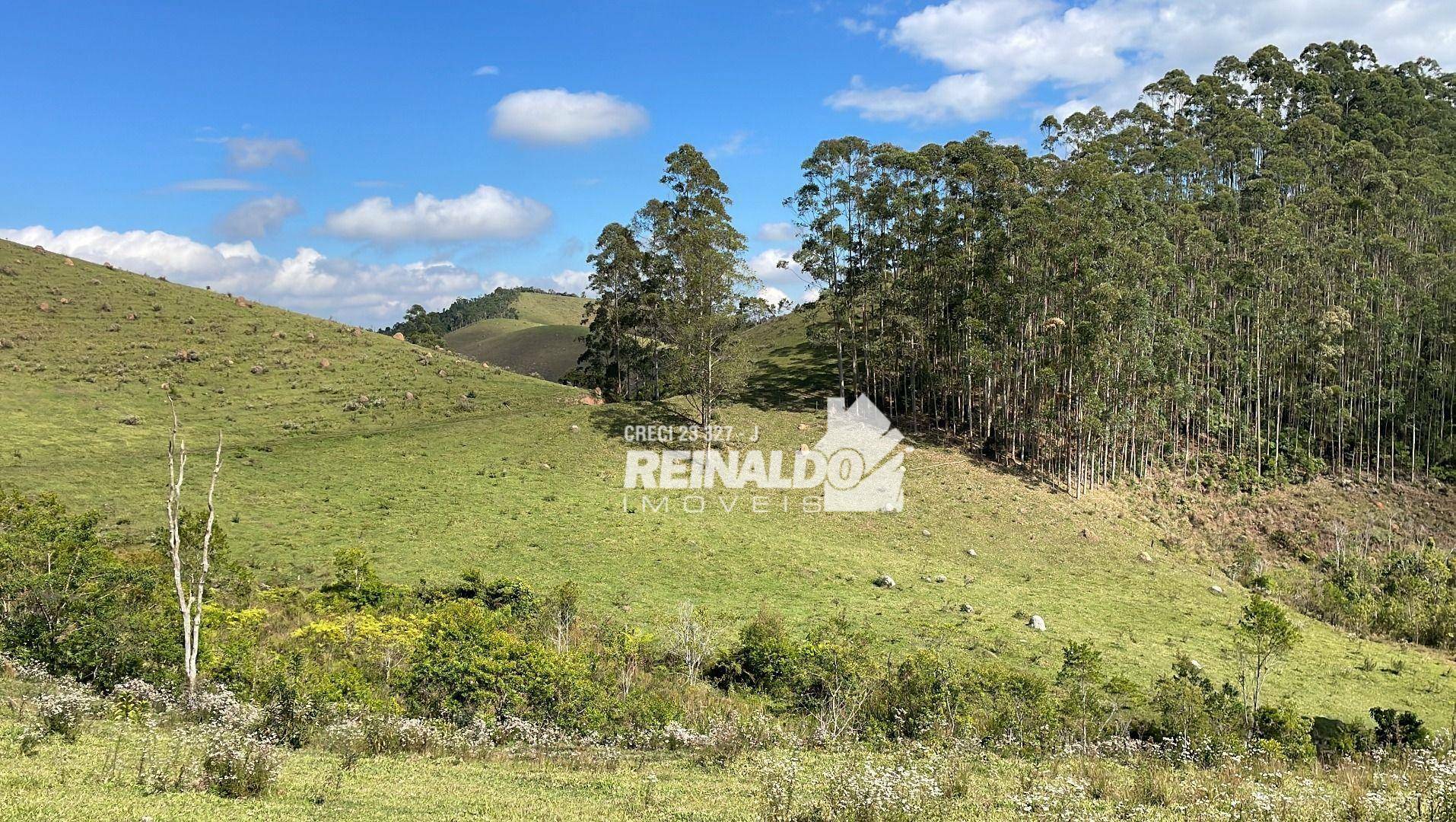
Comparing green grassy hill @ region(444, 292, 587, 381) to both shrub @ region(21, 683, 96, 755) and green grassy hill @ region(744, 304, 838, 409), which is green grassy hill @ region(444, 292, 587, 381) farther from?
shrub @ region(21, 683, 96, 755)

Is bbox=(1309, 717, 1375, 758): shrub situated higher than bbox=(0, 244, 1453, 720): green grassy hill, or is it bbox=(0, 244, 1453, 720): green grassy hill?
bbox=(0, 244, 1453, 720): green grassy hill

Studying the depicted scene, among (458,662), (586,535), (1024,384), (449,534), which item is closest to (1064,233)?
(1024,384)

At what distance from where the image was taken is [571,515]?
33.3 m

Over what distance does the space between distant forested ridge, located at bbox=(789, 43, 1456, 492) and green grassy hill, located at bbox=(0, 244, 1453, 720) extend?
6079 mm

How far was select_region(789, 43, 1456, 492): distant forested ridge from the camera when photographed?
1679 inches

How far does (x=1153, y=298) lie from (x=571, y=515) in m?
37.6

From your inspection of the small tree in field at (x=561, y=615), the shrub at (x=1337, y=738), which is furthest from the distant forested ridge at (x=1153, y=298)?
the small tree in field at (x=561, y=615)

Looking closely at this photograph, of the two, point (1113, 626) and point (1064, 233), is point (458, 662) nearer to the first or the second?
point (1113, 626)

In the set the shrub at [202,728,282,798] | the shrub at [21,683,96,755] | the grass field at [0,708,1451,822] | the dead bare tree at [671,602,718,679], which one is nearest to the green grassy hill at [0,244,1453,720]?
the dead bare tree at [671,602,718,679]

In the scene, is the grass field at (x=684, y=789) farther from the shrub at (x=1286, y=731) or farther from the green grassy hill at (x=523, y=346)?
the green grassy hill at (x=523, y=346)

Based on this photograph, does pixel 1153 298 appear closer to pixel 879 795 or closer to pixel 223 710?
pixel 879 795

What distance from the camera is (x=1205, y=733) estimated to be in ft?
51.1

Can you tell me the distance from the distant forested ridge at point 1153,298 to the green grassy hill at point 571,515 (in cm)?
608

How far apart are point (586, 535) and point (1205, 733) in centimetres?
2247
